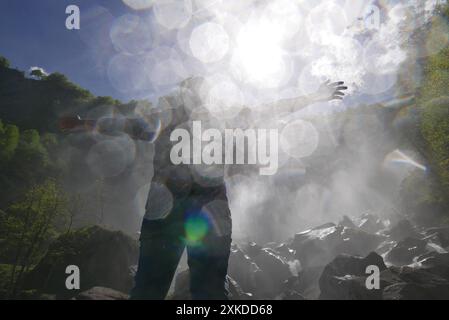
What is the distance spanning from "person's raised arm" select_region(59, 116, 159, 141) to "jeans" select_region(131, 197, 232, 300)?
803mm

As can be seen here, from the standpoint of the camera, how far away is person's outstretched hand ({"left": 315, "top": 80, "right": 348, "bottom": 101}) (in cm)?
304

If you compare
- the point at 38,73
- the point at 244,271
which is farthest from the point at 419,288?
the point at 38,73

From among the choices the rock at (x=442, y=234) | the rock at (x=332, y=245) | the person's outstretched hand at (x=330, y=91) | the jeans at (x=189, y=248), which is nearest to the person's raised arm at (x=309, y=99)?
the person's outstretched hand at (x=330, y=91)

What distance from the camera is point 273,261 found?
41.6 meters

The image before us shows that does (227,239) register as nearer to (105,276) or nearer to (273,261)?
(105,276)

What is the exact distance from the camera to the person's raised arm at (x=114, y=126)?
8.72 feet

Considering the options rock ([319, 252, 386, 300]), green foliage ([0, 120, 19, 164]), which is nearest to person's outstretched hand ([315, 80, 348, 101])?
rock ([319, 252, 386, 300])

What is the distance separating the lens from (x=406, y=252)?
35219 millimetres

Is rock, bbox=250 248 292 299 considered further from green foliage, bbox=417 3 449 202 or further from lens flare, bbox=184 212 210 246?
lens flare, bbox=184 212 210 246

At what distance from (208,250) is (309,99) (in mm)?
1786

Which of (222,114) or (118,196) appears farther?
(118,196)
